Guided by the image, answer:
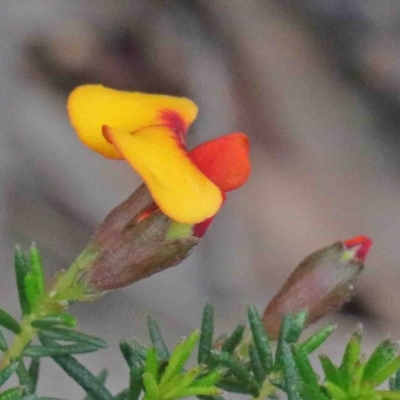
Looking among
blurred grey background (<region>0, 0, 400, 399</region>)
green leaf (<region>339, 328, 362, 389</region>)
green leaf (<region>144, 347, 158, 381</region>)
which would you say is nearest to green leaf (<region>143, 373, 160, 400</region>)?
green leaf (<region>144, 347, 158, 381</region>)

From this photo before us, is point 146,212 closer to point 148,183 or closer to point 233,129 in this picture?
point 148,183

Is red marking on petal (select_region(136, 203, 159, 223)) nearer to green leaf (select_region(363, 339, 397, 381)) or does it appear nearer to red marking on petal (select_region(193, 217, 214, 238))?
red marking on petal (select_region(193, 217, 214, 238))

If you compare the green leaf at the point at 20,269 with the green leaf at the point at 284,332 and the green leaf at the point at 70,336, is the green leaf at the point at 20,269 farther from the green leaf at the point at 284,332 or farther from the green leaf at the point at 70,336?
the green leaf at the point at 284,332

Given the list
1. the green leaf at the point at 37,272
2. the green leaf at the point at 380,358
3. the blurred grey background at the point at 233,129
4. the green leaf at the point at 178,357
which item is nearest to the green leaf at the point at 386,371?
the green leaf at the point at 380,358

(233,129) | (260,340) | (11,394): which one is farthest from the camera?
(233,129)

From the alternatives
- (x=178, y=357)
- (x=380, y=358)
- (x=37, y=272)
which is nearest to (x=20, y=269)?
(x=37, y=272)

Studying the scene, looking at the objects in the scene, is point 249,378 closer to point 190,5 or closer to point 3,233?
point 3,233
